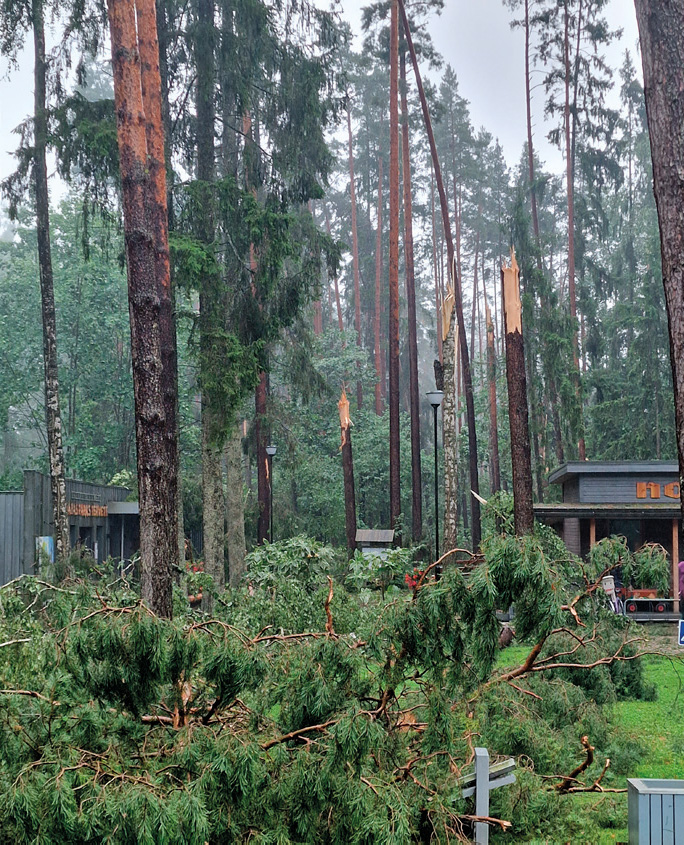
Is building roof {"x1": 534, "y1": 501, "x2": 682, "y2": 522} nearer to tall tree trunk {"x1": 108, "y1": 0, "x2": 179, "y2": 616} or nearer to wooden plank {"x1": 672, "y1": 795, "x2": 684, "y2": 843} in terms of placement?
tall tree trunk {"x1": 108, "y1": 0, "x2": 179, "y2": 616}

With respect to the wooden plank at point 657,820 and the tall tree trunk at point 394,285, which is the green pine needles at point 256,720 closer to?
the wooden plank at point 657,820

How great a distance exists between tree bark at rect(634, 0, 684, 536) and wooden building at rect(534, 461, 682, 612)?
55.3 ft

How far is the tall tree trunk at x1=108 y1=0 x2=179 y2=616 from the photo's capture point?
28.0 feet

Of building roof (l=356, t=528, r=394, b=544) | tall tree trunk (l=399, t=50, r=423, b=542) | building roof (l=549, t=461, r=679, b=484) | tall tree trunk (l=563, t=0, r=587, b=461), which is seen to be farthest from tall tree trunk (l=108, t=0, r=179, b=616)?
tall tree trunk (l=563, t=0, r=587, b=461)

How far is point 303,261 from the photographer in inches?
770

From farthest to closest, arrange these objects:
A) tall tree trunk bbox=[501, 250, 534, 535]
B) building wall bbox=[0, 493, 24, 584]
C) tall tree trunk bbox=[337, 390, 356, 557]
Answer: tall tree trunk bbox=[337, 390, 356, 557], building wall bbox=[0, 493, 24, 584], tall tree trunk bbox=[501, 250, 534, 535]

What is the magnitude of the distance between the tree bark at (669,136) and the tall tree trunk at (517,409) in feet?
28.8

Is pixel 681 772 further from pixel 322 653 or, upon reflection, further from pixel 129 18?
pixel 129 18

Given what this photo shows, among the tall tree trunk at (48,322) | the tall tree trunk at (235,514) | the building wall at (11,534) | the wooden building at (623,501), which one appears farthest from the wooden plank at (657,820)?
the wooden building at (623,501)

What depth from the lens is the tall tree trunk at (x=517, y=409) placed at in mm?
15469

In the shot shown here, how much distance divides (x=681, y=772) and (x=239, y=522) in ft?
44.4

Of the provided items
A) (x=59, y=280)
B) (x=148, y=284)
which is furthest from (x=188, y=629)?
(x=59, y=280)

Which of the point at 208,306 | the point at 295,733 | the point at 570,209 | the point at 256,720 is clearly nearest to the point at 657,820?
the point at 295,733

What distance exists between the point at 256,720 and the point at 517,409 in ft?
34.4
